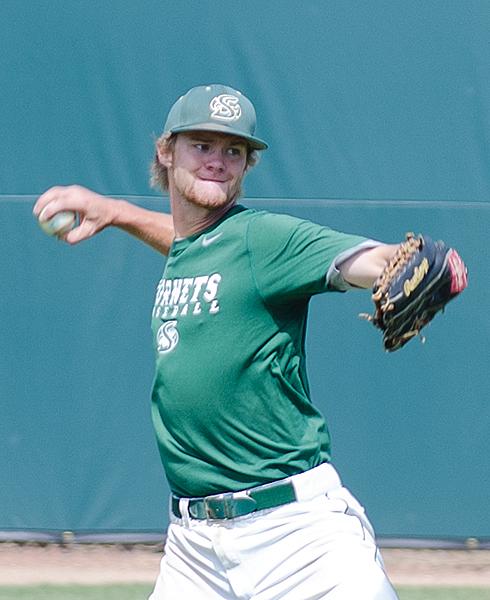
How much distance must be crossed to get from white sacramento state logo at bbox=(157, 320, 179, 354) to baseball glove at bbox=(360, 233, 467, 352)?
0.74 m

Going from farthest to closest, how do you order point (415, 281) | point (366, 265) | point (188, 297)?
1. point (188, 297)
2. point (366, 265)
3. point (415, 281)

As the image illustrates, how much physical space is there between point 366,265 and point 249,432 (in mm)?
645

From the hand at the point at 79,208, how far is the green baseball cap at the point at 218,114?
1.24ft

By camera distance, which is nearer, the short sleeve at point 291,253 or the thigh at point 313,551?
the short sleeve at point 291,253

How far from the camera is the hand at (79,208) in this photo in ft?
12.7

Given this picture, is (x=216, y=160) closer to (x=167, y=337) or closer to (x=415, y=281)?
(x=167, y=337)

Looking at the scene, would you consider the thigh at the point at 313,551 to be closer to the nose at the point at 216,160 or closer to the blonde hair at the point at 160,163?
the nose at the point at 216,160

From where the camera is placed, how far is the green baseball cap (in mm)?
3646

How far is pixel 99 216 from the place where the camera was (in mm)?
3984

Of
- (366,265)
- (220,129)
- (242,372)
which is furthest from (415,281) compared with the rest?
(220,129)

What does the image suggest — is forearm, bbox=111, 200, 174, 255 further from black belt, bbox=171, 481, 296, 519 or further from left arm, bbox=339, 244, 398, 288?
left arm, bbox=339, 244, 398, 288

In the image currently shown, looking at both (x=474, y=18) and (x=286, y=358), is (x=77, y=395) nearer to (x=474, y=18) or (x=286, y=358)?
(x=474, y=18)

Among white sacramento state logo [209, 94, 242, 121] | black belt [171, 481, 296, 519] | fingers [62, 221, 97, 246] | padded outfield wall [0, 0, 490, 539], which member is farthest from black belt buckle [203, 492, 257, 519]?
padded outfield wall [0, 0, 490, 539]

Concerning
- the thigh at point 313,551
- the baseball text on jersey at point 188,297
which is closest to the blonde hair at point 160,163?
the baseball text on jersey at point 188,297
